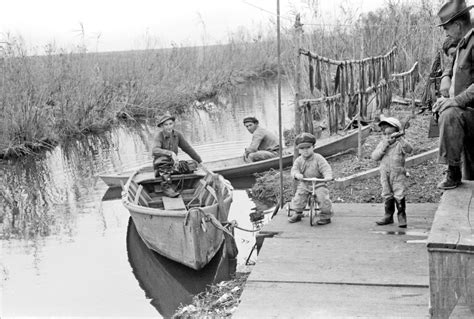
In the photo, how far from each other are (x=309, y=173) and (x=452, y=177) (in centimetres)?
142

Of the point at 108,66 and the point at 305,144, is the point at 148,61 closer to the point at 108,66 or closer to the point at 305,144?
the point at 108,66

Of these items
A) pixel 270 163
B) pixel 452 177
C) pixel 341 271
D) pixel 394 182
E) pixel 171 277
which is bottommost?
pixel 171 277

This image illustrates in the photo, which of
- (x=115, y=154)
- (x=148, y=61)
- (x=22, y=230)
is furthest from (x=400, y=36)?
(x=22, y=230)

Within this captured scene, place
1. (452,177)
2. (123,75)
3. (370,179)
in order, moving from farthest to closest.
→ (123,75), (370,179), (452,177)

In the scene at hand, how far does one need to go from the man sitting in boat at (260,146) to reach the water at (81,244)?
3.01 ft

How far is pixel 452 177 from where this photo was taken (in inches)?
196

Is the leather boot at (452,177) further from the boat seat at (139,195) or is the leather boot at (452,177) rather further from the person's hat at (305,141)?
the boat seat at (139,195)

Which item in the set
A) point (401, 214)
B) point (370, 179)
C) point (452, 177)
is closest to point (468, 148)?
point (452, 177)

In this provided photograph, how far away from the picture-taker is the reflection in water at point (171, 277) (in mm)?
7027

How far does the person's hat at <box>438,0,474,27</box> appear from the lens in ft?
16.4

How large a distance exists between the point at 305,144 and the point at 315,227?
0.81 m

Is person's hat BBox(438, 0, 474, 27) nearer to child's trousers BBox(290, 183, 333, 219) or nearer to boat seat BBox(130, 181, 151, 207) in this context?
child's trousers BBox(290, 183, 333, 219)

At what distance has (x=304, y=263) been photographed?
16.4 feet

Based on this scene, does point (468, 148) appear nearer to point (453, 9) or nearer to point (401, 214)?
point (401, 214)
